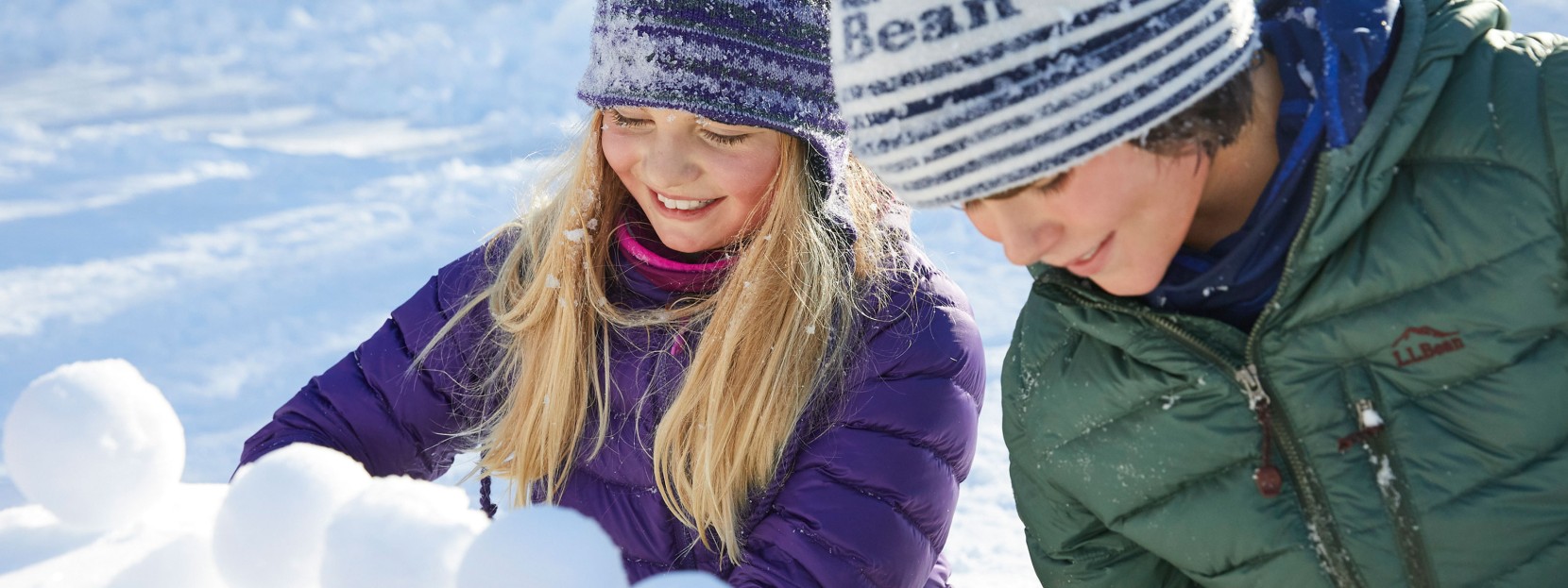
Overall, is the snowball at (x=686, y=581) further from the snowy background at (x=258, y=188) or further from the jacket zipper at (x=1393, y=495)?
the snowy background at (x=258, y=188)

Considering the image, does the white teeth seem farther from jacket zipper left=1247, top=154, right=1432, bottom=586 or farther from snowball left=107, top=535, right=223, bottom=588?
jacket zipper left=1247, top=154, right=1432, bottom=586

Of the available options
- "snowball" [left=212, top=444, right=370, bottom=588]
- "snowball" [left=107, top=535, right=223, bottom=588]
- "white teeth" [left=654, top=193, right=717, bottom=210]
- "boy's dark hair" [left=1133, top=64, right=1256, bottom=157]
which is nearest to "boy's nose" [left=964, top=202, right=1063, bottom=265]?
"boy's dark hair" [left=1133, top=64, right=1256, bottom=157]

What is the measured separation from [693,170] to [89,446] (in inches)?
34.3

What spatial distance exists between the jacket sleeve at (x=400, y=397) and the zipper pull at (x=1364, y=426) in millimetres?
1359

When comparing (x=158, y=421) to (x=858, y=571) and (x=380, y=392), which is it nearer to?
(x=380, y=392)

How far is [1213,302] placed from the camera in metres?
1.43

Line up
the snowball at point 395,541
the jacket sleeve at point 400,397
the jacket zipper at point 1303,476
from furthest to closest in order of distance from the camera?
the jacket sleeve at point 400,397 → the jacket zipper at point 1303,476 → the snowball at point 395,541

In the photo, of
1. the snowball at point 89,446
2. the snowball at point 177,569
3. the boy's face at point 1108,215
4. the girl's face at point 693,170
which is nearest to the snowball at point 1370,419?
the boy's face at point 1108,215

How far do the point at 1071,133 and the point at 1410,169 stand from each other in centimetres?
39

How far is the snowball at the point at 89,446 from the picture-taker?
5.84ft

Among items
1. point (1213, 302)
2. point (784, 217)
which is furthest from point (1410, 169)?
point (784, 217)

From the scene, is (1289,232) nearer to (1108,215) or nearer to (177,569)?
(1108,215)

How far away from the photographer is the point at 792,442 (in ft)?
6.49

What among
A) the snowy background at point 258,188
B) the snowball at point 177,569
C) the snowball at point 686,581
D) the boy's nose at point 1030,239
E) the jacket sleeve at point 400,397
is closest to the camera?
the snowball at point 686,581
